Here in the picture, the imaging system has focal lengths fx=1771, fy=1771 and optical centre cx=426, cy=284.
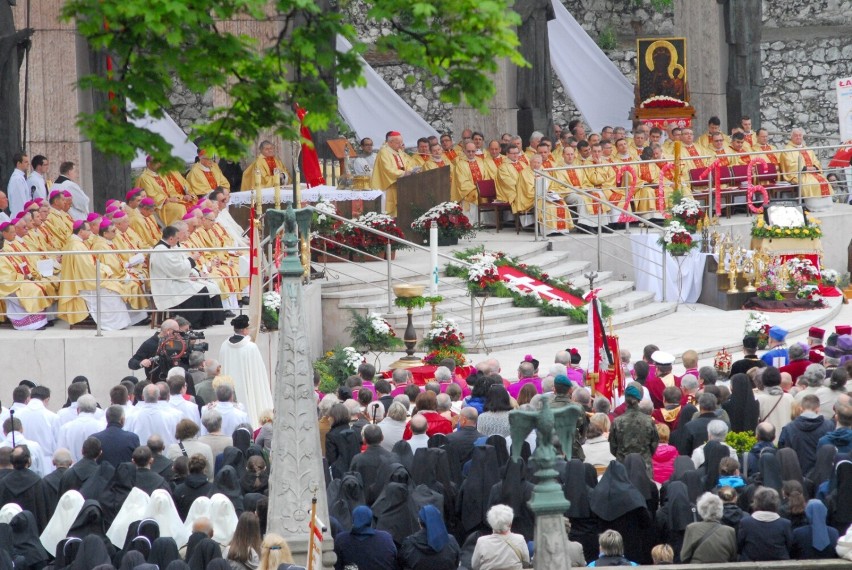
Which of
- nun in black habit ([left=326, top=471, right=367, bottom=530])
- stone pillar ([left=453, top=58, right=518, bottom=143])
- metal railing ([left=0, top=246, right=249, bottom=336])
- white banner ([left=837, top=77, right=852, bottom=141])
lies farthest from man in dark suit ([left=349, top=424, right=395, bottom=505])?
white banner ([left=837, top=77, right=852, bottom=141])

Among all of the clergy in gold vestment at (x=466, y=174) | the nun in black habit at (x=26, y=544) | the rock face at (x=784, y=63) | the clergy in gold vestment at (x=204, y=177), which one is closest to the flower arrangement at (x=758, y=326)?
the clergy in gold vestment at (x=466, y=174)

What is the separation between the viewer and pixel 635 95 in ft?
103

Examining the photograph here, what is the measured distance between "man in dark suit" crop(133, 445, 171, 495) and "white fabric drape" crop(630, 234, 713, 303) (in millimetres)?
13030

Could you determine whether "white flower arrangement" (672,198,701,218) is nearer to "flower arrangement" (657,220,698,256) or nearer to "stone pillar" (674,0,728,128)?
"flower arrangement" (657,220,698,256)

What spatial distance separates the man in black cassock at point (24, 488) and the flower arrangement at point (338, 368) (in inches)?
240

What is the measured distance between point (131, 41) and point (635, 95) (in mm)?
23213

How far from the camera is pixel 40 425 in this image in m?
14.7

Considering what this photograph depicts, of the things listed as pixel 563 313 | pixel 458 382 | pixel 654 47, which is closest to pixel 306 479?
pixel 458 382

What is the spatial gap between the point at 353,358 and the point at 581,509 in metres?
6.88

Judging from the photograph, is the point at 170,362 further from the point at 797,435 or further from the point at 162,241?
the point at 797,435

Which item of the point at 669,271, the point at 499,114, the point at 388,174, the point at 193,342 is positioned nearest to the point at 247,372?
the point at 193,342

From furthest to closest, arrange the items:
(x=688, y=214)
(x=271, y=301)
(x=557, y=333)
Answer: (x=688, y=214)
(x=557, y=333)
(x=271, y=301)

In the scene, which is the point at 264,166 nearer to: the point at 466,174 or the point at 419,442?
the point at 466,174

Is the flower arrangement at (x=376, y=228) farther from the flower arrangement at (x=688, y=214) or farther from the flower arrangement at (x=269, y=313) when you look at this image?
the flower arrangement at (x=688, y=214)
